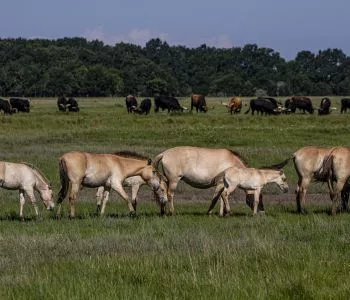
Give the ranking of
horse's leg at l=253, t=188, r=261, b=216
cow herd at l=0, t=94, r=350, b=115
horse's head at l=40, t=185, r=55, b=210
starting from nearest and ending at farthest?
horse's leg at l=253, t=188, r=261, b=216 < horse's head at l=40, t=185, r=55, b=210 < cow herd at l=0, t=94, r=350, b=115

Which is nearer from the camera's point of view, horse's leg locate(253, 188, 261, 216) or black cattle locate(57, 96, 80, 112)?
horse's leg locate(253, 188, 261, 216)

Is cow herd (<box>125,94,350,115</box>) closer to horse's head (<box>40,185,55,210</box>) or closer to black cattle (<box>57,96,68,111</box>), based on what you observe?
black cattle (<box>57,96,68,111</box>)

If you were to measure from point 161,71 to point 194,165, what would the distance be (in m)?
120

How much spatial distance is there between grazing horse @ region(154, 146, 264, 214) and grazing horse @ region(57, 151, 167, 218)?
37 centimetres

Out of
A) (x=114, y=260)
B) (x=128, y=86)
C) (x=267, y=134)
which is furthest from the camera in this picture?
(x=128, y=86)

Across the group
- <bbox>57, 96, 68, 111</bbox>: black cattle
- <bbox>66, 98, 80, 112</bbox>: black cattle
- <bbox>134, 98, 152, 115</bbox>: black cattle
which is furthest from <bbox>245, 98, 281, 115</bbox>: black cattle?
<bbox>57, 96, 68, 111</bbox>: black cattle

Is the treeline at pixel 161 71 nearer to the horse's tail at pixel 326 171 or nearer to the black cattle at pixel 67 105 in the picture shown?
the black cattle at pixel 67 105

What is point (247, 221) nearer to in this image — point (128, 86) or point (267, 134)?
point (267, 134)

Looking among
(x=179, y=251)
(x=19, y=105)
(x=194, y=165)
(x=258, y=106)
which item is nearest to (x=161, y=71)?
(x=19, y=105)

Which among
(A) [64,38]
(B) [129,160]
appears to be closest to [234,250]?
(B) [129,160]

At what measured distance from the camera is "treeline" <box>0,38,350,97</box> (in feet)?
381

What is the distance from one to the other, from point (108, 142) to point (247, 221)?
22717 mm

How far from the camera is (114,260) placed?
365 inches

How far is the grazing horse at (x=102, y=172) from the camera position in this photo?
50.8 ft
